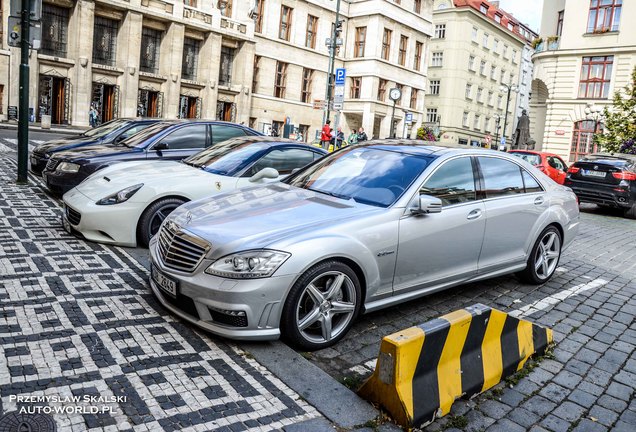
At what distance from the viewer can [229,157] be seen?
296 inches

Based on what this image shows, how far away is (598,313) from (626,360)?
4.21 feet

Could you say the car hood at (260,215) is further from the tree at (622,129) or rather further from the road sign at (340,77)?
the tree at (622,129)

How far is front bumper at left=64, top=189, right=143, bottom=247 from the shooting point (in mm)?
6230

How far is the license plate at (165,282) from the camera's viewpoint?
4.18 metres

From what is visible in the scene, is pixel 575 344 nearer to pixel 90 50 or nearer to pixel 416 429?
pixel 416 429

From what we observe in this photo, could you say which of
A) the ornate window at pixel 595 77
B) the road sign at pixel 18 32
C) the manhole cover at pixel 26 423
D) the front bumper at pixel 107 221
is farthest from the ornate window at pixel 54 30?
the manhole cover at pixel 26 423

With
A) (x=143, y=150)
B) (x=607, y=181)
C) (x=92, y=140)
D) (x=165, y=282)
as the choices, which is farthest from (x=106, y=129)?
(x=607, y=181)

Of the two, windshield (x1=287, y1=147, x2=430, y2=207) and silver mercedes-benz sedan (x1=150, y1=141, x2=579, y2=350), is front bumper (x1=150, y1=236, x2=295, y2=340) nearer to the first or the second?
silver mercedes-benz sedan (x1=150, y1=141, x2=579, y2=350)

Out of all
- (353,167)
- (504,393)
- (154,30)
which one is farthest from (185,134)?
(154,30)

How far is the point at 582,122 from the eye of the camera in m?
39.3

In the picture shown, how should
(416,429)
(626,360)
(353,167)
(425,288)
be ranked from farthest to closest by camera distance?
(353,167), (425,288), (626,360), (416,429)

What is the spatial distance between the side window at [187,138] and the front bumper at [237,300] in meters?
5.51

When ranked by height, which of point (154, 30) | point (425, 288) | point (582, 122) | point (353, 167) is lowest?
point (425, 288)

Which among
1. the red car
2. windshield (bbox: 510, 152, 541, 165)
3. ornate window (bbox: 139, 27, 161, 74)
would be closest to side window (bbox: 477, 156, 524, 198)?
the red car
